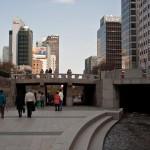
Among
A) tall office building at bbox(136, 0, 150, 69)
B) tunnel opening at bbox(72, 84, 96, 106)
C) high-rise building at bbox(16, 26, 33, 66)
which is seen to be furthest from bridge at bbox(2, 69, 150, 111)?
high-rise building at bbox(16, 26, 33, 66)

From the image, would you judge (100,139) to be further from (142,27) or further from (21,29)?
(21,29)

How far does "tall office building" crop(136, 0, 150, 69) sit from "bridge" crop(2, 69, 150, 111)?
77.1 m

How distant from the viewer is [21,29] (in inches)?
7820

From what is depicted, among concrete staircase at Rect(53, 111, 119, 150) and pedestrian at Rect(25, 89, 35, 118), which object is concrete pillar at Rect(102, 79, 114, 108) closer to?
pedestrian at Rect(25, 89, 35, 118)

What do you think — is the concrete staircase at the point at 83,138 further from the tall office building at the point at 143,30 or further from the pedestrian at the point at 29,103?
the tall office building at the point at 143,30

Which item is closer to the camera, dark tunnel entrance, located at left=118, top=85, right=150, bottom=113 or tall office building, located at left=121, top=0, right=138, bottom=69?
dark tunnel entrance, located at left=118, top=85, right=150, bottom=113

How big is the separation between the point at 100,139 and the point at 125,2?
16059 cm

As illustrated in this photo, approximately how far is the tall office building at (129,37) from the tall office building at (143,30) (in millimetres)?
3828

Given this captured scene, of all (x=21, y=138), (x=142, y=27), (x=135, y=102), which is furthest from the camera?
(x=142, y=27)

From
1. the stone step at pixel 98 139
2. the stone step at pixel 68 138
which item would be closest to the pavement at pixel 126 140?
the stone step at pixel 98 139

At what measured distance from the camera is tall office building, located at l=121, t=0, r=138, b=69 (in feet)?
535

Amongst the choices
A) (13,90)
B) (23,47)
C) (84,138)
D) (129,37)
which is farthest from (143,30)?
(84,138)

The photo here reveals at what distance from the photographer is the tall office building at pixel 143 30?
143 m

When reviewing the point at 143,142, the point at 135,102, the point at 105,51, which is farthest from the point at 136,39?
the point at 143,142
